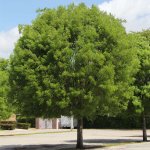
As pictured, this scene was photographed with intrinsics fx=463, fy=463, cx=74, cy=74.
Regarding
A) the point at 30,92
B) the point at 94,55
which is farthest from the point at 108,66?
the point at 30,92

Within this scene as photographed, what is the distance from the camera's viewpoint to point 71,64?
2573cm

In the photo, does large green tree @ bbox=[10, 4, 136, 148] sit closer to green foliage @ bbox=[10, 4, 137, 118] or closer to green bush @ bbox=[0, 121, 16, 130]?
green foliage @ bbox=[10, 4, 137, 118]

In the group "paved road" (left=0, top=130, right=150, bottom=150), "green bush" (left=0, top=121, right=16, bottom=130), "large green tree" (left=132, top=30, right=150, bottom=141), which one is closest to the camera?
"paved road" (left=0, top=130, right=150, bottom=150)

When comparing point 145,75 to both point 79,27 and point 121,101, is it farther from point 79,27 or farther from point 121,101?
point 79,27

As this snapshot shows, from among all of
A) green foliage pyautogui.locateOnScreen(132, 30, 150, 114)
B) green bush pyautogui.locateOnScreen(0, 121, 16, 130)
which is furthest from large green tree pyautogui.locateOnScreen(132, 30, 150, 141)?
green bush pyautogui.locateOnScreen(0, 121, 16, 130)

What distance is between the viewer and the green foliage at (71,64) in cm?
2539

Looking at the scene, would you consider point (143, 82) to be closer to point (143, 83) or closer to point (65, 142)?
point (143, 83)

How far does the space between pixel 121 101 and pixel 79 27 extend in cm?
576

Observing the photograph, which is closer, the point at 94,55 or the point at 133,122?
the point at 94,55

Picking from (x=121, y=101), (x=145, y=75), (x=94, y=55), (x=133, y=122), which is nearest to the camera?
(x=94, y=55)

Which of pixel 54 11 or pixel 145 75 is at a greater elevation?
pixel 54 11

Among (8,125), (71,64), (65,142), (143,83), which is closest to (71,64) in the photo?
(71,64)

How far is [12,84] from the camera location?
88.9 ft

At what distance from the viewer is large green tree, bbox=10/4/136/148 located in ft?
83.3
